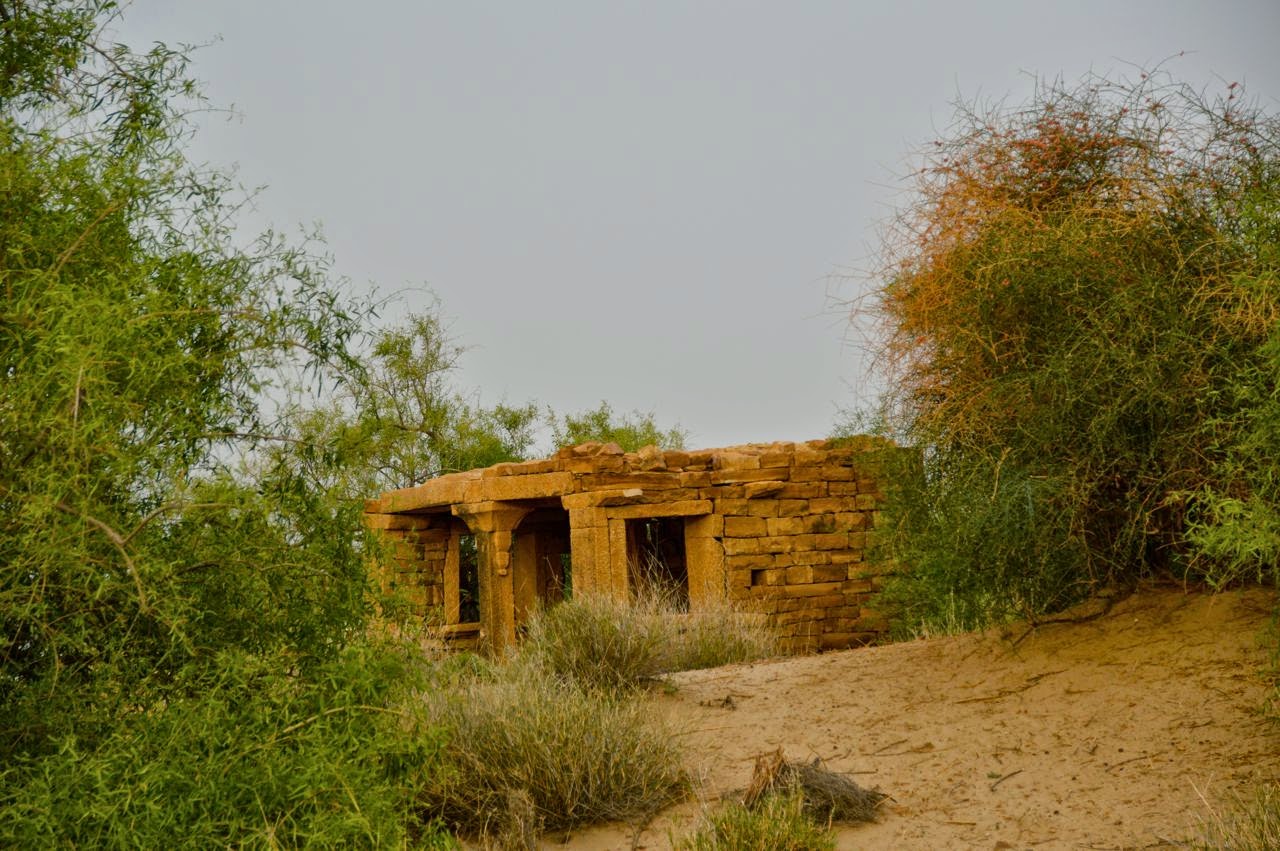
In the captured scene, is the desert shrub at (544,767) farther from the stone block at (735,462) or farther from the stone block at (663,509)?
the stone block at (735,462)

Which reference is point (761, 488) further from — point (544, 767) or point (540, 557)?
point (544, 767)

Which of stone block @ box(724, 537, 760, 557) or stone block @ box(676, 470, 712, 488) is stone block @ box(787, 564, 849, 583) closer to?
stone block @ box(724, 537, 760, 557)

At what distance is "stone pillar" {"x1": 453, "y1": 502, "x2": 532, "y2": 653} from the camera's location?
14.8 m

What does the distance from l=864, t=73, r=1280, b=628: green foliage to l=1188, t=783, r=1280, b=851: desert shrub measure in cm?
140

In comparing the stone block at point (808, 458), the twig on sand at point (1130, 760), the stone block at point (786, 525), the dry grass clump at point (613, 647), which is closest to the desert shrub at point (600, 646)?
the dry grass clump at point (613, 647)

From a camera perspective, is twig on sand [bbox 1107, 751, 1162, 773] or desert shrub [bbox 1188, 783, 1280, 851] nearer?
desert shrub [bbox 1188, 783, 1280, 851]

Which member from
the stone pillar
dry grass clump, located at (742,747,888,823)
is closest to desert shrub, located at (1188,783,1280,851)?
dry grass clump, located at (742,747,888,823)

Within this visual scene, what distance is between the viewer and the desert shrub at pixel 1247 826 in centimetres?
475

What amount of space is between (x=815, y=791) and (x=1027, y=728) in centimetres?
163

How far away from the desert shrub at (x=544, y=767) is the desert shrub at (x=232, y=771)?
1.22m

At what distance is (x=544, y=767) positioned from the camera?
6.38m

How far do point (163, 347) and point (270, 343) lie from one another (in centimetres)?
60

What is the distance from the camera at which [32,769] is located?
13.6 feet

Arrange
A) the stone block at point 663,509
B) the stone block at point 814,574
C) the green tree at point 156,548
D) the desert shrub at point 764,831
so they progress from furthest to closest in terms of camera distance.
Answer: the stone block at point 814,574
the stone block at point 663,509
the desert shrub at point 764,831
the green tree at point 156,548
